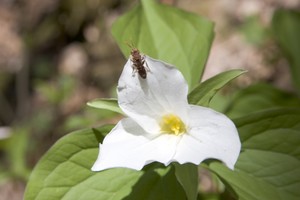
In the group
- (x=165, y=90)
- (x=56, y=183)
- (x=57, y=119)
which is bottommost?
(x=57, y=119)

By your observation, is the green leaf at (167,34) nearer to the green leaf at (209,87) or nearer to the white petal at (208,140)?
the green leaf at (209,87)

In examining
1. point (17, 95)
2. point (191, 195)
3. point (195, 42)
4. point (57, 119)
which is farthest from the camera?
point (17, 95)

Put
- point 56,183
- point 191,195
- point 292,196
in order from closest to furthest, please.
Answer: point 191,195 → point 292,196 → point 56,183

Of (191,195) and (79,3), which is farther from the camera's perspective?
(79,3)

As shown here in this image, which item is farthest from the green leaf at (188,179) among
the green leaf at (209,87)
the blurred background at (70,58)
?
the blurred background at (70,58)

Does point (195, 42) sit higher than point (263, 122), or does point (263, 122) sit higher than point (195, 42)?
point (195, 42)

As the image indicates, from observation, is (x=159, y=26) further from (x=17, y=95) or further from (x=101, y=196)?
(x=17, y=95)

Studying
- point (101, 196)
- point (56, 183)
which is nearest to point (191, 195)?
point (101, 196)

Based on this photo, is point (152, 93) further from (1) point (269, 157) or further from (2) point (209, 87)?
(1) point (269, 157)
